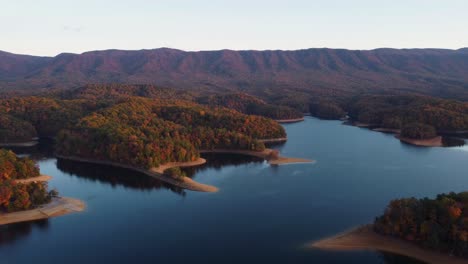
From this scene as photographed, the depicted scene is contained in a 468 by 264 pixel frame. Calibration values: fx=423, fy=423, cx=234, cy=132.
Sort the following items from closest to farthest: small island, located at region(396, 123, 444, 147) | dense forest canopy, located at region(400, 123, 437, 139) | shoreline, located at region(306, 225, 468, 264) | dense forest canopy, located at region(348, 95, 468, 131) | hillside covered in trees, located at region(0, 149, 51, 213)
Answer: shoreline, located at region(306, 225, 468, 264) → hillside covered in trees, located at region(0, 149, 51, 213) → small island, located at region(396, 123, 444, 147) → dense forest canopy, located at region(400, 123, 437, 139) → dense forest canopy, located at region(348, 95, 468, 131)

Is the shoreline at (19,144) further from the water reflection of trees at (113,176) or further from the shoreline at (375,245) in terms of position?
the shoreline at (375,245)

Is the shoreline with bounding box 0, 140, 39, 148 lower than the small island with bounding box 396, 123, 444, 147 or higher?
lower

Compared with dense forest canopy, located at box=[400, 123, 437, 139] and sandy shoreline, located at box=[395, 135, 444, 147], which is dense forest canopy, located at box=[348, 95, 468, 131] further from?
sandy shoreline, located at box=[395, 135, 444, 147]

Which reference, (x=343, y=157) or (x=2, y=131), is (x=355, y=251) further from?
(x=2, y=131)

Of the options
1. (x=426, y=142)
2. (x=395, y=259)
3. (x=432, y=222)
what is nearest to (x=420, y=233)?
(x=432, y=222)

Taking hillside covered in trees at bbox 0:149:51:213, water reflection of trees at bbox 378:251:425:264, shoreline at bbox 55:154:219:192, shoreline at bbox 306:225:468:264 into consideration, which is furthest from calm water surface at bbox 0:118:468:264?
hillside covered in trees at bbox 0:149:51:213

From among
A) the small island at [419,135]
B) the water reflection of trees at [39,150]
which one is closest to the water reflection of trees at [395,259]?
the small island at [419,135]

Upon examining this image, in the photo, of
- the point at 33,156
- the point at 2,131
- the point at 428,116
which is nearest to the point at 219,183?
the point at 33,156
